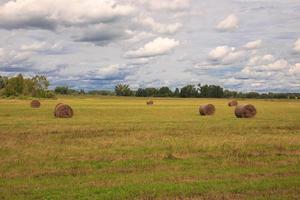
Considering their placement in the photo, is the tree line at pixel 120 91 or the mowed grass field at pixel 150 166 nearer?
the mowed grass field at pixel 150 166

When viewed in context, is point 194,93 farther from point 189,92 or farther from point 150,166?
point 150,166

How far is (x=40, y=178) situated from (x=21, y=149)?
18.1 ft

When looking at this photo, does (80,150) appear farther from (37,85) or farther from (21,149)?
(37,85)

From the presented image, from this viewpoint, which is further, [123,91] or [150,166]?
[123,91]

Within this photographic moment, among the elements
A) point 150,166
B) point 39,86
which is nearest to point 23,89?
point 39,86

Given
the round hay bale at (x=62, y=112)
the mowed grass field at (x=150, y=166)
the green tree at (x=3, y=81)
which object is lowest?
the mowed grass field at (x=150, y=166)

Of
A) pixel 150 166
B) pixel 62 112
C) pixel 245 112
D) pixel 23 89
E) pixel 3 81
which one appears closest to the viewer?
pixel 150 166

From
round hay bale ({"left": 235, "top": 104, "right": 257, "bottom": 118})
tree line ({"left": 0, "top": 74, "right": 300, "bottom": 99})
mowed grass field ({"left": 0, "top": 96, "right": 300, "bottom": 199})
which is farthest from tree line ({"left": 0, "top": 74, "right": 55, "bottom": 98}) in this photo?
mowed grass field ({"left": 0, "top": 96, "right": 300, "bottom": 199})

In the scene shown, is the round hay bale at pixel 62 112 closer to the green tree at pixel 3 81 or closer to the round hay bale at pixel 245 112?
the round hay bale at pixel 245 112

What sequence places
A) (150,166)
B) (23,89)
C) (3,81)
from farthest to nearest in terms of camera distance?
(3,81) < (23,89) < (150,166)

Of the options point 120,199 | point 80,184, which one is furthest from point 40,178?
point 120,199

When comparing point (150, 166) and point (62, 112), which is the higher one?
point (62, 112)

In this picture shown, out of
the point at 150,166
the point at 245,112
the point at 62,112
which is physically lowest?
the point at 150,166

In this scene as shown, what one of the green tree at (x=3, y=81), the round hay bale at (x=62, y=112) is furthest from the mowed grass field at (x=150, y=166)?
the green tree at (x=3, y=81)
